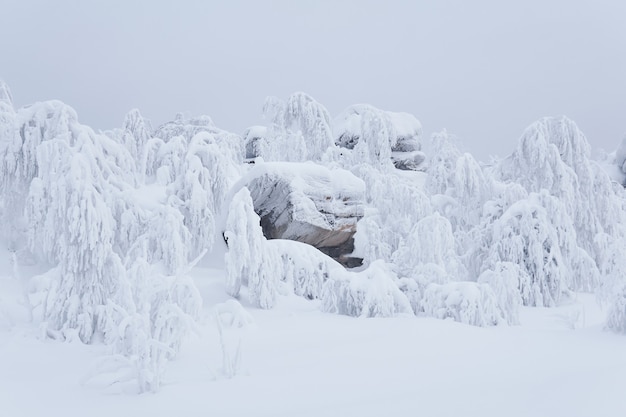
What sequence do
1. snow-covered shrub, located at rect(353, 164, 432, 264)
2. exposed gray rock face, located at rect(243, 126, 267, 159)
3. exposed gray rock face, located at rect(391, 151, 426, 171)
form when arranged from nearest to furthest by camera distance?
snow-covered shrub, located at rect(353, 164, 432, 264) → exposed gray rock face, located at rect(391, 151, 426, 171) → exposed gray rock face, located at rect(243, 126, 267, 159)

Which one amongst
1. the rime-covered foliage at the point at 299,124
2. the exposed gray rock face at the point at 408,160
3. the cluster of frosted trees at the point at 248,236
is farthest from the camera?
the exposed gray rock face at the point at 408,160

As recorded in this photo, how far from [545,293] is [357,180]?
579cm

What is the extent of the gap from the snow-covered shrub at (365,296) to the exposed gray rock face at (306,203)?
3.41 metres

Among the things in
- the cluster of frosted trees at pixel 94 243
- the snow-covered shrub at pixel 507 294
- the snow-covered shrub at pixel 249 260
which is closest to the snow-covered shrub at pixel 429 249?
the snow-covered shrub at pixel 507 294

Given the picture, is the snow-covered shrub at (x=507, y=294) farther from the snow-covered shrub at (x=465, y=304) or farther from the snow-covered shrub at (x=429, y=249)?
the snow-covered shrub at (x=429, y=249)

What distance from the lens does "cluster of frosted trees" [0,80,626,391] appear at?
251 inches

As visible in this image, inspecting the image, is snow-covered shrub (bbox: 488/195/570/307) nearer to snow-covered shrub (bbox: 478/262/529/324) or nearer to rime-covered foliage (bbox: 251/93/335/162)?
snow-covered shrub (bbox: 478/262/529/324)

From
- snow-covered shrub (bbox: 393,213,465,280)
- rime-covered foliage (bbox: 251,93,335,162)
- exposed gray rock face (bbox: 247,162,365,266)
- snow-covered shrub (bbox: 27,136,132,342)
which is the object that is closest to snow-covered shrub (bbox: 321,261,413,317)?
snow-covered shrub (bbox: 393,213,465,280)

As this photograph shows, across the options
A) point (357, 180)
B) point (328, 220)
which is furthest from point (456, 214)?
point (328, 220)

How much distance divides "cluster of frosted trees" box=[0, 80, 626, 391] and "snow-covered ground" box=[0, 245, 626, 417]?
1.33 ft

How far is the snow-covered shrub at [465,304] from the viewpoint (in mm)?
8545

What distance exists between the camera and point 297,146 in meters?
19.9

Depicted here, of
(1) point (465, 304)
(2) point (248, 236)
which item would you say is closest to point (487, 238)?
(1) point (465, 304)

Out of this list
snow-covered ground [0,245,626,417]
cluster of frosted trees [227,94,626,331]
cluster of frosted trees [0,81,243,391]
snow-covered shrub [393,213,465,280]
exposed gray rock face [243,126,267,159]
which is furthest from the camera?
exposed gray rock face [243,126,267,159]
